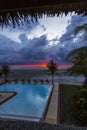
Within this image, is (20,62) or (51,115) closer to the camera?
(51,115)

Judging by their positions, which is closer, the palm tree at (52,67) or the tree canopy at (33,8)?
the tree canopy at (33,8)

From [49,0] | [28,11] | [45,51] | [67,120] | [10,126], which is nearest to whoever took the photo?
[49,0]

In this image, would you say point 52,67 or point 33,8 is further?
point 52,67

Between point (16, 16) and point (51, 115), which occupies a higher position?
point (16, 16)

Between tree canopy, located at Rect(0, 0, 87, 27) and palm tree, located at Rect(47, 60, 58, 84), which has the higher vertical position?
tree canopy, located at Rect(0, 0, 87, 27)

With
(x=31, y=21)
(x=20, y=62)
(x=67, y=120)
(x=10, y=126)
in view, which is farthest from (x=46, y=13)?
(x=20, y=62)

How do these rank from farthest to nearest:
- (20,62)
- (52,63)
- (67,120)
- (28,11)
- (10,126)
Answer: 1. (20,62)
2. (52,63)
3. (67,120)
4. (10,126)
5. (28,11)

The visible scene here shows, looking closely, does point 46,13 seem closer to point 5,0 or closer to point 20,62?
point 5,0

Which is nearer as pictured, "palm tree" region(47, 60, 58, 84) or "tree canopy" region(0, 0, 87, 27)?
"tree canopy" region(0, 0, 87, 27)

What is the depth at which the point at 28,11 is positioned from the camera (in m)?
1.52

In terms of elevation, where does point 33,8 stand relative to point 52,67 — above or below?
above

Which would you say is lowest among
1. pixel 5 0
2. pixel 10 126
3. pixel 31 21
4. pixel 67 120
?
pixel 67 120

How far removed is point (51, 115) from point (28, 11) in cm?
678

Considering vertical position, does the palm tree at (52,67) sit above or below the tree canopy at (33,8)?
below
